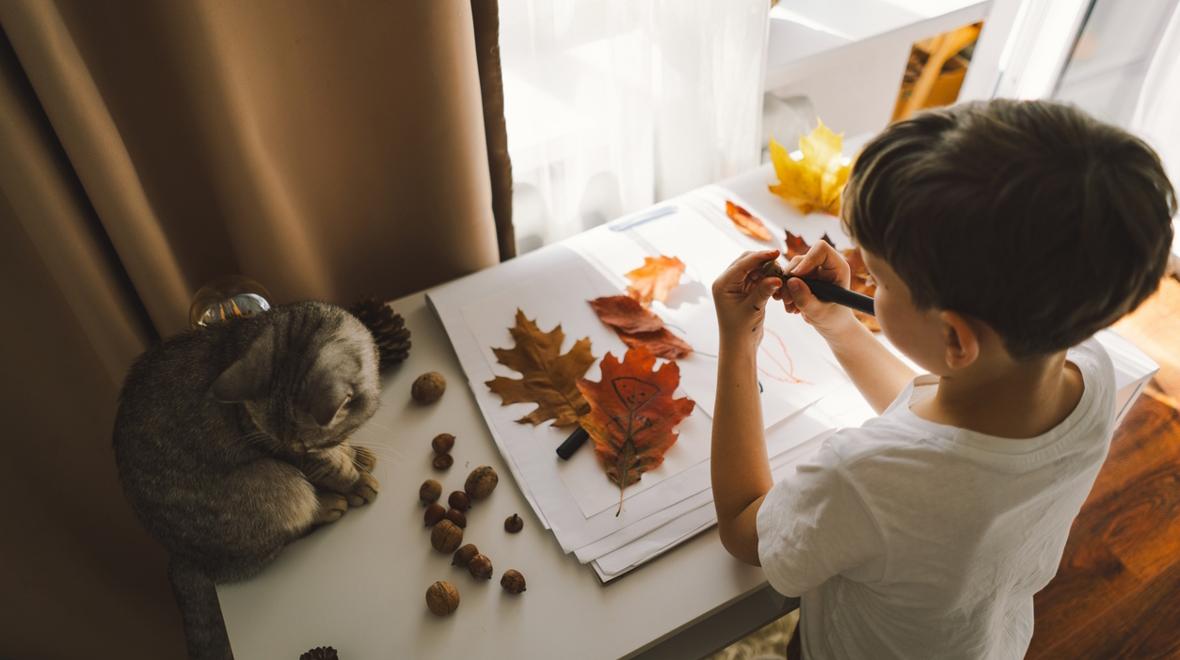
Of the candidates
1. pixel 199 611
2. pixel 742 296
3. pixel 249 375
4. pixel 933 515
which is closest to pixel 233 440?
pixel 249 375

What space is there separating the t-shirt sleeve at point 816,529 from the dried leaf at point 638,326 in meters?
0.29

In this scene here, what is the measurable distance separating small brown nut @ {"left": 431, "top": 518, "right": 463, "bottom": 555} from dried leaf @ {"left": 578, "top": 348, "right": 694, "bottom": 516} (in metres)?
0.17

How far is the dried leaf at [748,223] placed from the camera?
1.07 m

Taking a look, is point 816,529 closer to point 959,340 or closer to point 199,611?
point 959,340

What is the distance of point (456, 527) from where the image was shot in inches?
29.6

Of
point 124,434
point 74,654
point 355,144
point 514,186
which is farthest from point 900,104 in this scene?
point 74,654

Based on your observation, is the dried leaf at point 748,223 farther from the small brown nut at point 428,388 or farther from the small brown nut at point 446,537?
the small brown nut at point 446,537

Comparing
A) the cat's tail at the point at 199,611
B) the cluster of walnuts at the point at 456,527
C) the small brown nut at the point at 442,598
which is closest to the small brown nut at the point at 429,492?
the cluster of walnuts at the point at 456,527

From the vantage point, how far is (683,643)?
2.56 ft

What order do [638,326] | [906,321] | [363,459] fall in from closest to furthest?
[906,321], [363,459], [638,326]

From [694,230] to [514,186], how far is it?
30 cm

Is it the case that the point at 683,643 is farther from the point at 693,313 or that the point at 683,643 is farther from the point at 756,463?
the point at 693,313

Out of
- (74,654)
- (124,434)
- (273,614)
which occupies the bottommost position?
(74,654)

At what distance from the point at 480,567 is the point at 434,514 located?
0.08 m
